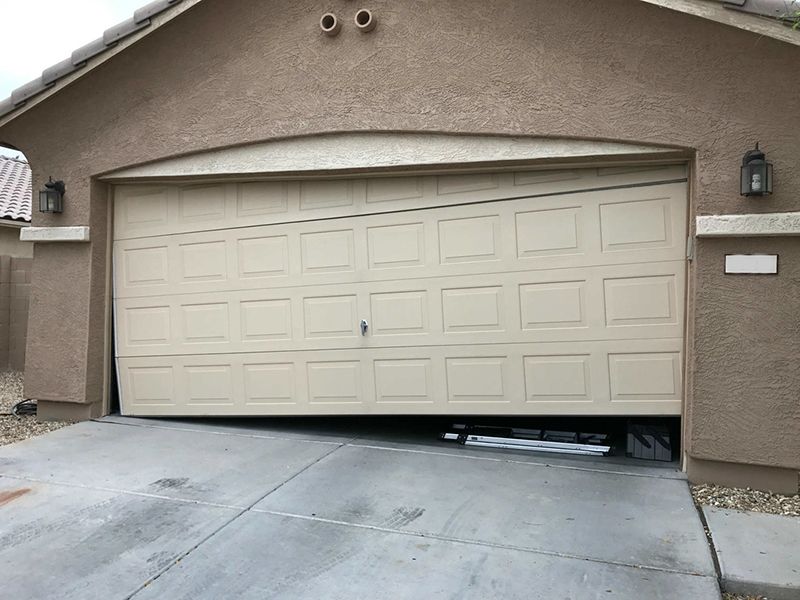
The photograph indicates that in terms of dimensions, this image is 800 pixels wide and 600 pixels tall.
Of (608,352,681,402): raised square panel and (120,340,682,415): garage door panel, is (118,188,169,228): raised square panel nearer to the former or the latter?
(120,340,682,415): garage door panel

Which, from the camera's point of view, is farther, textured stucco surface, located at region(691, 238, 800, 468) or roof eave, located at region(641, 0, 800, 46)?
textured stucco surface, located at region(691, 238, 800, 468)

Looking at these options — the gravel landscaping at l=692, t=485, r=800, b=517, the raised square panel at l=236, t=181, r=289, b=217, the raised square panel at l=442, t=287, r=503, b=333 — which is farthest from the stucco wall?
the gravel landscaping at l=692, t=485, r=800, b=517

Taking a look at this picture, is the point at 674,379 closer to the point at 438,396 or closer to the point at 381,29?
the point at 438,396

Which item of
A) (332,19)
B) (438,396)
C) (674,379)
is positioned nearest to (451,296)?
(438,396)

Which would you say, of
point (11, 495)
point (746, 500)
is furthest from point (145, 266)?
point (746, 500)

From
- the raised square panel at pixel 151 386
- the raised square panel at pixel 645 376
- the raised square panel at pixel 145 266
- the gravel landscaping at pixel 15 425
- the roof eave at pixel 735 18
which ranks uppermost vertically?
the roof eave at pixel 735 18

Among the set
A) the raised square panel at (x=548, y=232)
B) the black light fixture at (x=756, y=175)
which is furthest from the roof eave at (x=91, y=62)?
the black light fixture at (x=756, y=175)

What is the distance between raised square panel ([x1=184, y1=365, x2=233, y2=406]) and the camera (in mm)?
6172

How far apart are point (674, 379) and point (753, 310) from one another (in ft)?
2.76

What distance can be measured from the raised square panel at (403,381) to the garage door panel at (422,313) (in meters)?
0.20

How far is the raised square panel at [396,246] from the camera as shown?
554 centimetres

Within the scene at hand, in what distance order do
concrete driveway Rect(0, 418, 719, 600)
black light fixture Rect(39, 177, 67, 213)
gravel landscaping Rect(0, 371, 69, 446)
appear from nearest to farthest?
concrete driveway Rect(0, 418, 719, 600), gravel landscaping Rect(0, 371, 69, 446), black light fixture Rect(39, 177, 67, 213)

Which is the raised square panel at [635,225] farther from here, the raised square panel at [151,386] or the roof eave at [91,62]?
the raised square panel at [151,386]

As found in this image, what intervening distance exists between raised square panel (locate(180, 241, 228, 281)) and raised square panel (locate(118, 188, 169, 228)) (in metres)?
0.47
